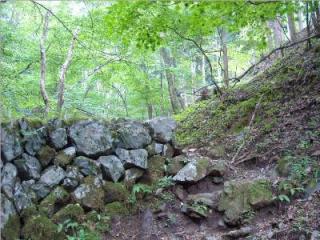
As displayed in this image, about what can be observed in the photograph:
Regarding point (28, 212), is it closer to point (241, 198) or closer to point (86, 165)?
point (86, 165)

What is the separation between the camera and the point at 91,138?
6086 mm

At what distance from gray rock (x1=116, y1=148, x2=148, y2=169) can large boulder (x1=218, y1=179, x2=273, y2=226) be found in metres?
1.54

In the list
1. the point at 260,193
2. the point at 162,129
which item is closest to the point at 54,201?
the point at 162,129

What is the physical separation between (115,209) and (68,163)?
1102 millimetres

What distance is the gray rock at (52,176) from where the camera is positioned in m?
5.51

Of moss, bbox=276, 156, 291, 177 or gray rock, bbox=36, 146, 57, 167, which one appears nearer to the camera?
gray rock, bbox=36, 146, 57, 167

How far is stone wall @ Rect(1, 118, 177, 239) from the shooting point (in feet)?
16.9

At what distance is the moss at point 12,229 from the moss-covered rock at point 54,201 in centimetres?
39

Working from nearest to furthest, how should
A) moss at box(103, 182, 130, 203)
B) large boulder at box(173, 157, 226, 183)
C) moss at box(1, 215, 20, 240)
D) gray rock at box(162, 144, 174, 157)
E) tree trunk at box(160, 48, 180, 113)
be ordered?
moss at box(1, 215, 20, 240) → moss at box(103, 182, 130, 203) → large boulder at box(173, 157, 226, 183) → gray rock at box(162, 144, 174, 157) → tree trunk at box(160, 48, 180, 113)

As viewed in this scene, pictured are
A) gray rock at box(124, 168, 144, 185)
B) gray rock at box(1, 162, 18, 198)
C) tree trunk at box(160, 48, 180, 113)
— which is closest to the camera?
gray rock at box(1, 162, 18, 198)

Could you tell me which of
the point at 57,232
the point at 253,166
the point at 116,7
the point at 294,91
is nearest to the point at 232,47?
the point at 294,91

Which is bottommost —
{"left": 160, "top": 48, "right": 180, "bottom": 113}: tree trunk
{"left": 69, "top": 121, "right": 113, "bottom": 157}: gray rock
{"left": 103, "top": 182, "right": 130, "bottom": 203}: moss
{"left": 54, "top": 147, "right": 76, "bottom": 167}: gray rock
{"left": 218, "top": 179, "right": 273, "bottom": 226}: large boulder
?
{"left": 218, "top": 179, "right": 273, "bottom": 226}: large boulder

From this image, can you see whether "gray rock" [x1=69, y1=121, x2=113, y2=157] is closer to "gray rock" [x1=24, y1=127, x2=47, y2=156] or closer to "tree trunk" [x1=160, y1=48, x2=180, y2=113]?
"gray rock" [x1=24, y1=127, x2=47, y2=156]

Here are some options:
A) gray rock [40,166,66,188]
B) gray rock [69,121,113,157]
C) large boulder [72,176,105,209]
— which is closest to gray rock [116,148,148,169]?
gray rock [69,121,113,157]
